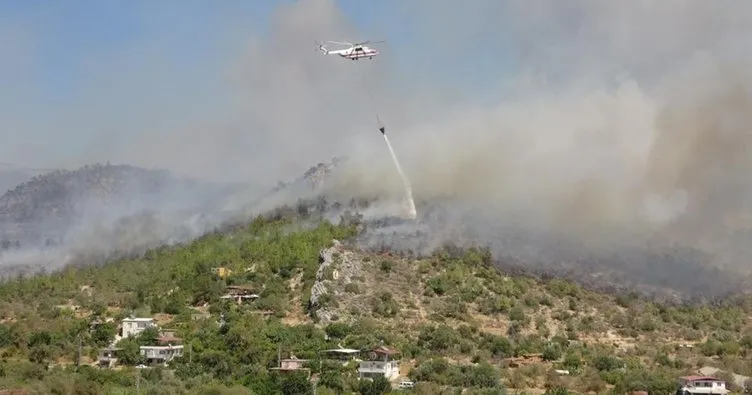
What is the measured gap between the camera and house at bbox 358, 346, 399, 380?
68.8m

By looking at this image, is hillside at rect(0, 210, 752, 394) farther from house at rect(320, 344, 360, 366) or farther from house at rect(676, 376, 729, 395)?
house at rect(320, 344, 360, 366)

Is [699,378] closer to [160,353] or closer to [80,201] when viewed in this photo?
[160,353]

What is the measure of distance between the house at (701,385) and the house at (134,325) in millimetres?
39221

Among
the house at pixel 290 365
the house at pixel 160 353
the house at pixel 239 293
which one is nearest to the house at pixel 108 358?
the house at pixel 160 353

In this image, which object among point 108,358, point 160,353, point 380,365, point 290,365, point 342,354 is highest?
point 160,353

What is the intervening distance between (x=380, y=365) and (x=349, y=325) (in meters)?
12.1

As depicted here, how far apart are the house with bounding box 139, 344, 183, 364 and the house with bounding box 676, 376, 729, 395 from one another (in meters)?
33.2

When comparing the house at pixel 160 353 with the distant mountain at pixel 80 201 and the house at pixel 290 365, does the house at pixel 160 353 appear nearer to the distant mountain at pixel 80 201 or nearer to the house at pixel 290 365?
the house at pixel 290 365

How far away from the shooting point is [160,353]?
250 ft

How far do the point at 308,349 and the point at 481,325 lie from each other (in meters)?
15.4

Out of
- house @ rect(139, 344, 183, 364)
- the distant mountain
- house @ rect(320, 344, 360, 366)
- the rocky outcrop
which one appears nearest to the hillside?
the rocky outcrop

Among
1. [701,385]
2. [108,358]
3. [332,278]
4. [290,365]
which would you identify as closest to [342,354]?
[290,365]

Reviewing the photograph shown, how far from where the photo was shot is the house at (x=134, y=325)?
83.1 meters

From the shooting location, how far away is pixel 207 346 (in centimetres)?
7812
